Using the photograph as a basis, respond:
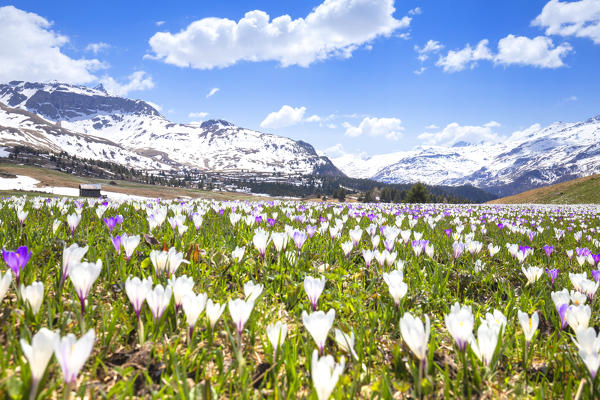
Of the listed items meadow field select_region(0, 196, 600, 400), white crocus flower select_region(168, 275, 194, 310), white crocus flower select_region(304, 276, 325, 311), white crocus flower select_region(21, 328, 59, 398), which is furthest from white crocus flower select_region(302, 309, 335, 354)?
white crocus flower select_region(21, 328, 59, 398)

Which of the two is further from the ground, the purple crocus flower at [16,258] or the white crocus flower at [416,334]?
the purple crocus flower at [16,258]

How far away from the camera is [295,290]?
2.78m

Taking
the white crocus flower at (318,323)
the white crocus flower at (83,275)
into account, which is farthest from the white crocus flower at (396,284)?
the white crocus flower at (83,275)

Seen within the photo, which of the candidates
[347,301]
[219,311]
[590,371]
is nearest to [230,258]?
[347,301]

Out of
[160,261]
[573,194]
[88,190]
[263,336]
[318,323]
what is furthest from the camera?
[88,190]

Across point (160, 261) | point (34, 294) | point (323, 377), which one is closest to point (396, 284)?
point (323, 377)

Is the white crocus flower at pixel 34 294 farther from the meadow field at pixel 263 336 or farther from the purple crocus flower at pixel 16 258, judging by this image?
the purple crocus flower at pixel 16 258

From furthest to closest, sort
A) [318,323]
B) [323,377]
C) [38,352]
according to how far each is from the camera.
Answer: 1. [318,323]
2. [323,377]
3. [38,352]

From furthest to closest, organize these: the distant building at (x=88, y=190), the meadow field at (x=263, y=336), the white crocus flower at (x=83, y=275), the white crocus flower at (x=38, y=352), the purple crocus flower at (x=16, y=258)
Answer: the distant building at (x=88, y=190) → the purple crocus flower at (x=16, y=258) → the white crocus flower at (x=83, y=275) → the meadow field at (x=263, y=336) → the white crocus flower at (x=38, y=352)

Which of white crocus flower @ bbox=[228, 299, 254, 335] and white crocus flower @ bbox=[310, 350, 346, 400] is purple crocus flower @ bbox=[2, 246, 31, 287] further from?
white crocus flower @ bbox=[310, 350, 346, 400]

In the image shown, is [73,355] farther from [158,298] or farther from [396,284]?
[396,284]

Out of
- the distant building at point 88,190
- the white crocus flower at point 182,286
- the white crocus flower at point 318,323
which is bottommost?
Answer: the distant building at point 88,190

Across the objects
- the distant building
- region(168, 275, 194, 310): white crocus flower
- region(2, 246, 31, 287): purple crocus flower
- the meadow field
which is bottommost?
the distant building

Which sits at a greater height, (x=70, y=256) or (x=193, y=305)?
(x=70, y=256)
